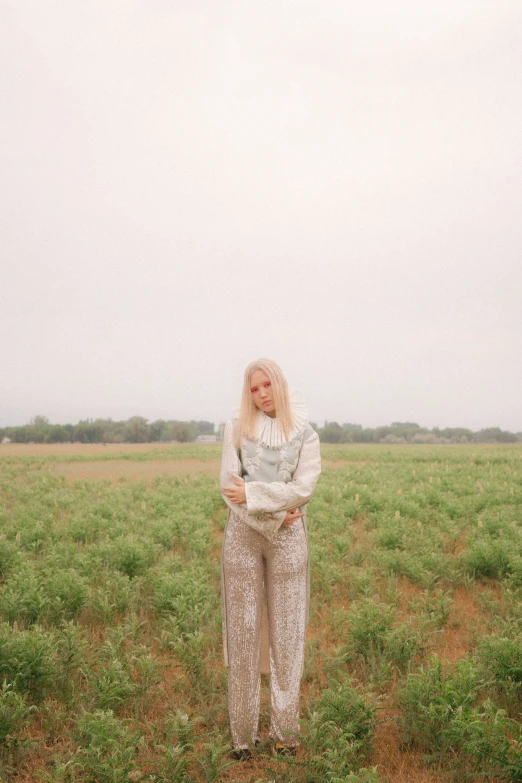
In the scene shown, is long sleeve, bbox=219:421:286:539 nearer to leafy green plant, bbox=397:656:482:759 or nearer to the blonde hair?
the blonde hair

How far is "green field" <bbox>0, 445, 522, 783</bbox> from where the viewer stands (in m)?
3.42

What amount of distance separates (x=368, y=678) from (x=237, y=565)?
2114 millimetres

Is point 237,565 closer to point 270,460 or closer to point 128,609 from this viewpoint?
point 270,460

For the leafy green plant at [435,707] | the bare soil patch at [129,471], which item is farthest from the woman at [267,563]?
the bare soil patch at [129,471]

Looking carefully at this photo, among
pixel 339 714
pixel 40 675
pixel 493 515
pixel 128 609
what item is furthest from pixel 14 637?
pixel 493 515

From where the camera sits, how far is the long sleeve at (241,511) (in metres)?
3.34

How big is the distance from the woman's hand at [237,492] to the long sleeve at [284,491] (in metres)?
0.05

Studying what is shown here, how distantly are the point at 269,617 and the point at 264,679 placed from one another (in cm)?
190

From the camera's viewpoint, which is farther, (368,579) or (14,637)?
(368,579)


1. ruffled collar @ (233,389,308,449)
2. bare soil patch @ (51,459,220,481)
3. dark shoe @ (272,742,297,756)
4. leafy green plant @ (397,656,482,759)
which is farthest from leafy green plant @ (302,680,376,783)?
bare soil patch @ (51,459,220,481)

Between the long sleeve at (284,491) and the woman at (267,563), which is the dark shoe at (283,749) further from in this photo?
the long sleeve at (284,491)

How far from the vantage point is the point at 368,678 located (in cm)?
471

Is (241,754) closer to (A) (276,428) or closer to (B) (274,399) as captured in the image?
(A) (276,428)

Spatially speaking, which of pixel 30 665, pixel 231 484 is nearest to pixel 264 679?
pixel 30 665
